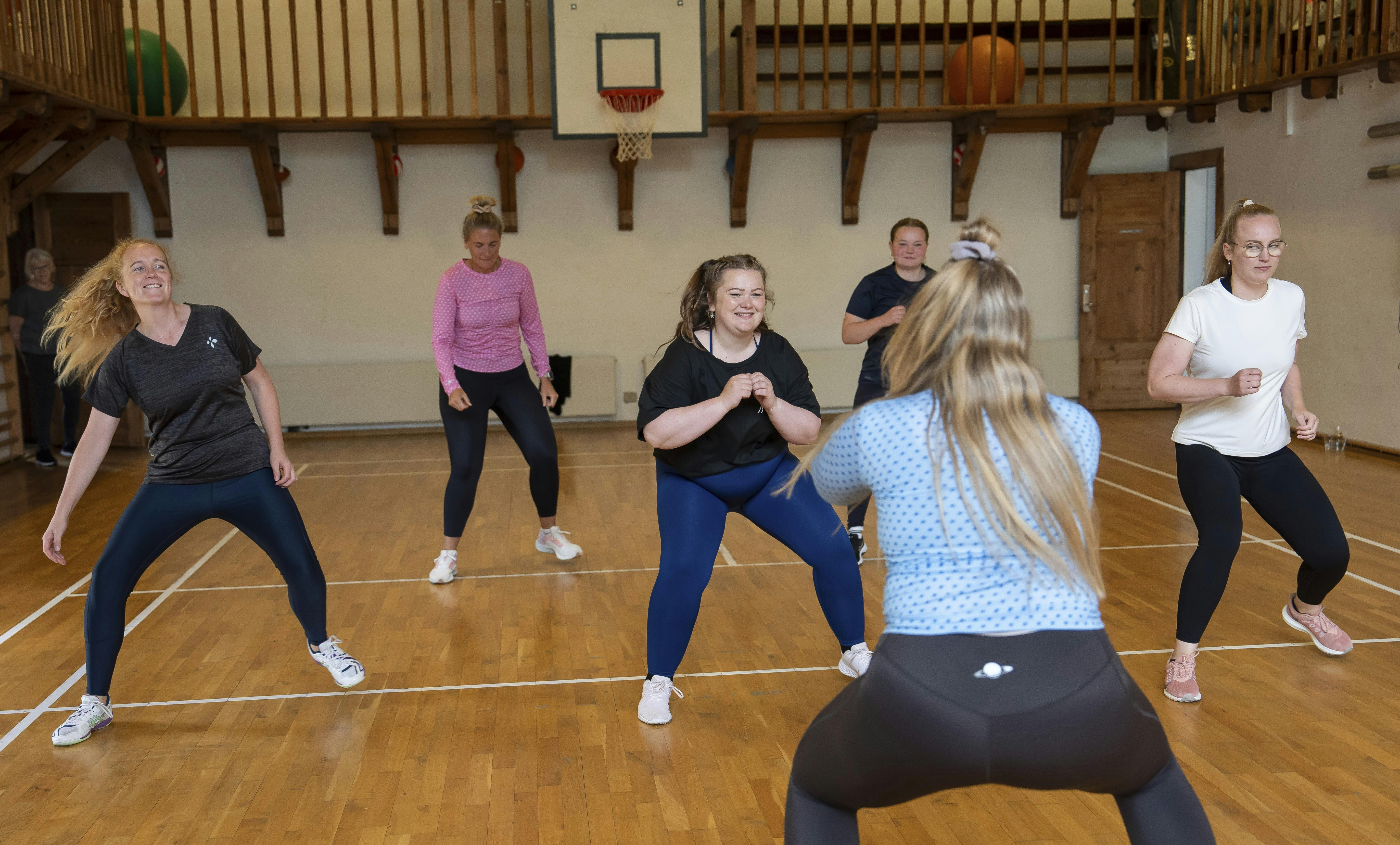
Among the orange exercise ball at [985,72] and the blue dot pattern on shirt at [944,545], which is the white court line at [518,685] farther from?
the orange exercise ball at [985,72]

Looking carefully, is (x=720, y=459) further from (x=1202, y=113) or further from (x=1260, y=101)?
(x=1202, y=113)

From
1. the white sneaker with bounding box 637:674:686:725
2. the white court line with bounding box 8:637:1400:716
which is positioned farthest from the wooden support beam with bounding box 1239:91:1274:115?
the white sneaker with bounding box 637:674:686:725

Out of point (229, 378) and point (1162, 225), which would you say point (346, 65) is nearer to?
point (229, 378)

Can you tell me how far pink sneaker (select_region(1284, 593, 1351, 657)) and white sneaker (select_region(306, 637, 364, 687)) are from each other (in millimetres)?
2950

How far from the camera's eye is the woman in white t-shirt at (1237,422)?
3.01 m

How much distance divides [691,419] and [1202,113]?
7.80m

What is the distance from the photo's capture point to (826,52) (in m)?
8.66

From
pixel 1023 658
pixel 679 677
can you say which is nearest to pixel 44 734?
pixel 679 677

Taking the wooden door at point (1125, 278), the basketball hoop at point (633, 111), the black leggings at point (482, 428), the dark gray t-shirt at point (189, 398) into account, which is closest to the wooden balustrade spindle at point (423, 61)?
the basketball hoop at point (633, 111)

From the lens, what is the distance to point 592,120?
8391mm

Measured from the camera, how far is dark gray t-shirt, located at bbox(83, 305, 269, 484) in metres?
2.93

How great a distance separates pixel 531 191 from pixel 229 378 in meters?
6.66

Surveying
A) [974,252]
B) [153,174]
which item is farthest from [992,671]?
[153,174]

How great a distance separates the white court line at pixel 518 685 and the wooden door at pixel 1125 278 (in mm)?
6413
